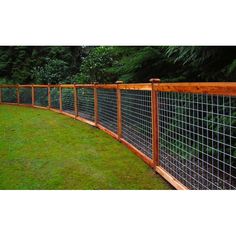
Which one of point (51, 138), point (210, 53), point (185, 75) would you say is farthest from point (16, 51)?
point (210, 53)

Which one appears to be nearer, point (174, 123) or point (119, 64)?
point (174, 123)

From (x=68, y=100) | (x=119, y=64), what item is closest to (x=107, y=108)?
(x=119, y=64)

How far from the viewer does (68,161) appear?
6.47 meters

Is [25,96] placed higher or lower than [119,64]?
lower

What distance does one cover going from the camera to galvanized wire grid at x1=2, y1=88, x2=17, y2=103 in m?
17.8

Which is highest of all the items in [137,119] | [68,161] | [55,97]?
[55,97]

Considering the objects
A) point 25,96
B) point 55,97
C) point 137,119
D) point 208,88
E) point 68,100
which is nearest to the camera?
point 208,88

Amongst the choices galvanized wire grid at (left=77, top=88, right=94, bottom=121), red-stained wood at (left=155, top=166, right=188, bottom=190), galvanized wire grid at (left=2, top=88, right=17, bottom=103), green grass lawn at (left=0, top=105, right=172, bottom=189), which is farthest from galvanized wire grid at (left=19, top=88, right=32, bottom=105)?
red-stained wood at (left=155, top=166, right=188, bottom=190)

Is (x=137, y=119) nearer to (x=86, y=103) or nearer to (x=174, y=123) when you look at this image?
(x=174, y=123)

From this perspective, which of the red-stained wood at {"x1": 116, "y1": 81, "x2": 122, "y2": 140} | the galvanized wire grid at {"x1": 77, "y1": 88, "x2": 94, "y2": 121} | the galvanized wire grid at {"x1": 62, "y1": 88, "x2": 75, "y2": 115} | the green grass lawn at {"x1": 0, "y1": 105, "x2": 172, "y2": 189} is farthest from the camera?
the galvanized wire grid at {"x1": 62, "y1": 88, "x2": 75, "y2": 115}

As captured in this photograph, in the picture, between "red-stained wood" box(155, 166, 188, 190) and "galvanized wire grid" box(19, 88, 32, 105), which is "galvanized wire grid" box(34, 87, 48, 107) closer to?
"galvanized wire grid" box(19, 88, 32, 105)

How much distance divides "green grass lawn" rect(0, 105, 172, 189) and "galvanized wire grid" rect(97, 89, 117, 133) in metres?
0.30

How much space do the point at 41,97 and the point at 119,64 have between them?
6.82 m

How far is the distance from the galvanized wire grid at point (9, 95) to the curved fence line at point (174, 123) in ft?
18.5
